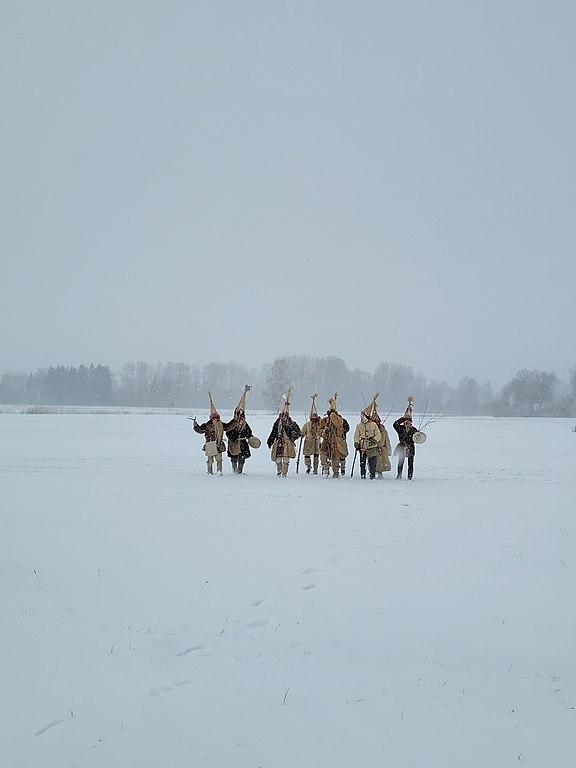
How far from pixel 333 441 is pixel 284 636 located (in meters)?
11.4

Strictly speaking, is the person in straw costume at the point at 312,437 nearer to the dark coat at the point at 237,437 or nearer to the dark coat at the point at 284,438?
the dark coat at the point at 284,438

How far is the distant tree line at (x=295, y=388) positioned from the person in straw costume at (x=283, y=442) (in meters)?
72.1

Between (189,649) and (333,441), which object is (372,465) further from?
(189,649)

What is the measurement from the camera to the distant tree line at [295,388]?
357ft

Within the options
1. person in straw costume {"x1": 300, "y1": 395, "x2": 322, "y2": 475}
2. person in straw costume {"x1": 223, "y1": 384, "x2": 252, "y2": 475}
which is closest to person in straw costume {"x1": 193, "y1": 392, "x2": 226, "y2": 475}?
person in straw costume {"x1": 223, "y1": 384, "x2": 252, "y2": 475}

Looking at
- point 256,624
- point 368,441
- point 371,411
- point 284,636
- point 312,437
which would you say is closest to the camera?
point 284,636

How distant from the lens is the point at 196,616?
17.7 ft

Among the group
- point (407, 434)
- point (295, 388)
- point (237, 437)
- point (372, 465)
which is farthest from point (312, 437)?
point (295, 388)

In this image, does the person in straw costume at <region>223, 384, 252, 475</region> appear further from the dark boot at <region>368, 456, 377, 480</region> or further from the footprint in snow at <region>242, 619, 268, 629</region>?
the footprint in snow at <region>242, 619, 268, 629</region>

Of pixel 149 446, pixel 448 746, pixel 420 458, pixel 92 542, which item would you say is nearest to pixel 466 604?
pixel 448 746

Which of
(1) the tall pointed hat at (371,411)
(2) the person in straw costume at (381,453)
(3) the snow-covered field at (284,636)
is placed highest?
(1) the tall pointed hat at (371,411)

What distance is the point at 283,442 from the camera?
16.2 meters

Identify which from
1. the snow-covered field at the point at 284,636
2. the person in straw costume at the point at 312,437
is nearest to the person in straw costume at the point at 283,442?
the person in straw costume at the point at 312,437

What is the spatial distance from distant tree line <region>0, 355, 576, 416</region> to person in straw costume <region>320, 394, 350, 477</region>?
72.1 m
